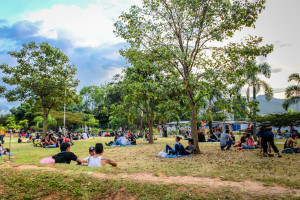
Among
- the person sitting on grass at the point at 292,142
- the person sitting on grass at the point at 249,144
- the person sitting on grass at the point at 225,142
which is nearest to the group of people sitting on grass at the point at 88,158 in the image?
the person sitting on grass at the point at 225,142

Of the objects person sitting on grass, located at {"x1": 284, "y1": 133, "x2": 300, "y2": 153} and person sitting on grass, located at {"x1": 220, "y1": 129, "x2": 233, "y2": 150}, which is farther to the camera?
person sitting on grass, located at {"x1": 220, "y1": 129, "x2": 233, "y2": 150}

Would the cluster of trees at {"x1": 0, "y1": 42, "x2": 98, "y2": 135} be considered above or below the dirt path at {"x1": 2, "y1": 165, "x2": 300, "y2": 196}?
above

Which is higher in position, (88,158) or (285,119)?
(285,119)

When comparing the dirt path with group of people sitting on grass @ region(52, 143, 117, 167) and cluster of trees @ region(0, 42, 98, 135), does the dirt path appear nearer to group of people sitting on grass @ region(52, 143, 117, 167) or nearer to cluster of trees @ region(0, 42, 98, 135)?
group of people sitting on grass @ region(52, 143, 117, 167)

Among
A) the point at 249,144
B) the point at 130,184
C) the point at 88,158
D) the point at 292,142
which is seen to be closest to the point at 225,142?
the point at 249,144

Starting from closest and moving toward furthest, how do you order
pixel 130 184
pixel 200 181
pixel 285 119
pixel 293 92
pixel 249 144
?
pixel 130 184 → pixel 200 181 → pixel 249 144 → pixel 293 92 → pixel 285 119

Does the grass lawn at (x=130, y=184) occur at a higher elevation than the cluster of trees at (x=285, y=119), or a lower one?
lower

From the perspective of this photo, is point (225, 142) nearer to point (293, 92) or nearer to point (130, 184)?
point (130, 184)

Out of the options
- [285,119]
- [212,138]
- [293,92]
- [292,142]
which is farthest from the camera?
[285,119]

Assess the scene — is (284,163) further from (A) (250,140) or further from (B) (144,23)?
(B) (144,23)

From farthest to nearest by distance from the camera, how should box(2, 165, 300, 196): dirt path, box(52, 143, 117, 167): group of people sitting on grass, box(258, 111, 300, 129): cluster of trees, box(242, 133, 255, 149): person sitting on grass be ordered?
box(258, 111, 300, 129): cluster of trees, box(242, 133, 255, 149): person sitting on grass, box(52, 143, 117, 167): group of people sitting on grass, box(2, 165, 300, 196): dirt path

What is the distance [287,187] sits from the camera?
18.9ft

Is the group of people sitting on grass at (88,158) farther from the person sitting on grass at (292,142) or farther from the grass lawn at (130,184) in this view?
the person sitting on grass at (292,142)

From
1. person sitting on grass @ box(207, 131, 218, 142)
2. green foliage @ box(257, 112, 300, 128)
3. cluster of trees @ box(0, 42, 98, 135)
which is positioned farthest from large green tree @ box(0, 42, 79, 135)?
green foliage @ box(257, 112, 300, 128)
